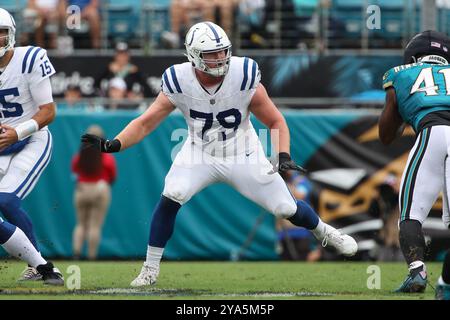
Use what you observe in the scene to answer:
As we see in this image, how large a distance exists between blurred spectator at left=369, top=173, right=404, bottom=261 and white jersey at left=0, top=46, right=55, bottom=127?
17.5 feet

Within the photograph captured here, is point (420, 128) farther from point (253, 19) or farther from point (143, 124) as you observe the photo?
point (253, 19)

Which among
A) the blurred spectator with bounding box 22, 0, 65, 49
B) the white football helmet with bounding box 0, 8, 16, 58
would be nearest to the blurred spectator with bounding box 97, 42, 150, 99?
the blurred spectator with bounding box 22, 0, 65, 49

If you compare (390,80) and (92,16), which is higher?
(92,16)

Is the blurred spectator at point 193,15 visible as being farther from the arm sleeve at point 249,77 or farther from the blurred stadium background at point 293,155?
the arm sleeve at point 249,77

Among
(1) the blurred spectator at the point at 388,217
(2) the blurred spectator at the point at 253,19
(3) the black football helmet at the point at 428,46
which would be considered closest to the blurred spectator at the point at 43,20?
(2) the blurred spectator at the point at 253,19

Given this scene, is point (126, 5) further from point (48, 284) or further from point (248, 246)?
point (48, 284)

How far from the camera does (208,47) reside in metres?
6.89

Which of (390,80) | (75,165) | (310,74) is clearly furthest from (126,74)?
(390,80)

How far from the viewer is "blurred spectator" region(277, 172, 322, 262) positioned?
11.5 m

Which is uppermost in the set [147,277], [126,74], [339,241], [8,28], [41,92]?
[8,28]

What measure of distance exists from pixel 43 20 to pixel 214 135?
271 inches

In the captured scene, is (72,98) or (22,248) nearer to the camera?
(22,248)

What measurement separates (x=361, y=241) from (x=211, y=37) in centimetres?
522

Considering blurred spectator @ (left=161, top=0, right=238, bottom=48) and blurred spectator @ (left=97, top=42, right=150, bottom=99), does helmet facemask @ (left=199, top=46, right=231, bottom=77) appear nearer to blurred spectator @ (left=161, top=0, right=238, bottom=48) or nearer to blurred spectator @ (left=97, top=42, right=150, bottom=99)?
blurred spectator @ (left=97, top=42, right=150, bottom=99)
